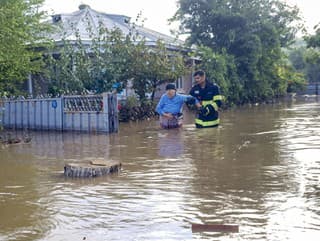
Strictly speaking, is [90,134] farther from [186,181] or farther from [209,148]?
[186,181]

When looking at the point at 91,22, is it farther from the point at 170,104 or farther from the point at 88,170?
the point at 88,170

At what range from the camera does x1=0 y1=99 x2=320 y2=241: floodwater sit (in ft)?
17.5

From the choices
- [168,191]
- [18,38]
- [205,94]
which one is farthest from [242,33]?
[168,191]

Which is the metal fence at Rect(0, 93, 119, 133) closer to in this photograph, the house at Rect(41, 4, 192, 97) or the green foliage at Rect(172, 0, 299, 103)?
the house at Rect(41, 4, 192, 97)

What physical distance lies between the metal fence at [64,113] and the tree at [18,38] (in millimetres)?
1036

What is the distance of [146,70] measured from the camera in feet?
65.7

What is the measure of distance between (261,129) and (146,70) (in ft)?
19.9

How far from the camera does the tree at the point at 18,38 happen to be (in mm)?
14539

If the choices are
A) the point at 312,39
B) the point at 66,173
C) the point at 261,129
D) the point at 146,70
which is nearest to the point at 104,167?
the point at 66,173

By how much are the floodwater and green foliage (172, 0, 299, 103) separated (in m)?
18.2

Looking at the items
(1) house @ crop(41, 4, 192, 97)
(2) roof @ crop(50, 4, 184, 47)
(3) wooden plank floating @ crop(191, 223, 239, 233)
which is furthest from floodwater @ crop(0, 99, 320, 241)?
(2) roof @ crop(50, 4, 184, 47)

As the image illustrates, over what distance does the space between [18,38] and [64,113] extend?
8.76 feet

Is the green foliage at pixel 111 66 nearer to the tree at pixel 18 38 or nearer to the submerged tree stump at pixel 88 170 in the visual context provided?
the tree at pixel 18 38

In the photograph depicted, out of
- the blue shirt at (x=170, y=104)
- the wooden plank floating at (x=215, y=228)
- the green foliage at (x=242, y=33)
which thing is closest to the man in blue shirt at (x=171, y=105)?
the blue shirt at (x=170, y=104)
